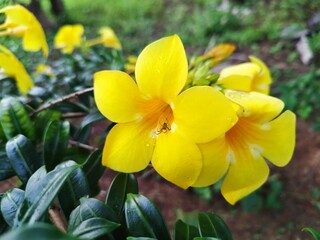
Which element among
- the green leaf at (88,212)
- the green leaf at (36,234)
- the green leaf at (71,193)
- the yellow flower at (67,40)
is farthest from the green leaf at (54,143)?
the yellow flower at (67,40)

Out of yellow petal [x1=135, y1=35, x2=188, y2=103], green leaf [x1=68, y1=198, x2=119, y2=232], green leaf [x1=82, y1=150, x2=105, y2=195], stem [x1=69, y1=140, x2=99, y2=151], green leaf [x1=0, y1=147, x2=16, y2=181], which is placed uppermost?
yellow petal [x1=135, y1=35, x2=188, y2=103]

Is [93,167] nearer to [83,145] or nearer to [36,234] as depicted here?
[83,145]

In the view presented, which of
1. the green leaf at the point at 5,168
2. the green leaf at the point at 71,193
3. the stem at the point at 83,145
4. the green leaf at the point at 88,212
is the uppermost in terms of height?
the green leaf at the point at 88,212

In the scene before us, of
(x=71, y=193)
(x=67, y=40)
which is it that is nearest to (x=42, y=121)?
(x=71, y=193)

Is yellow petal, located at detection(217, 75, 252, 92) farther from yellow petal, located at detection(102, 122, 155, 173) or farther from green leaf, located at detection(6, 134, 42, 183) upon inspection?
green leaf, located at detection(6, 134, 42, 183)

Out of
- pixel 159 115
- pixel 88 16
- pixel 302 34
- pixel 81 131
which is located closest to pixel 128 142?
pixel 159 115

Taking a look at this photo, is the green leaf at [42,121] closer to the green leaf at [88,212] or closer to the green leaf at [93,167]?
the green leaf at [93,167]

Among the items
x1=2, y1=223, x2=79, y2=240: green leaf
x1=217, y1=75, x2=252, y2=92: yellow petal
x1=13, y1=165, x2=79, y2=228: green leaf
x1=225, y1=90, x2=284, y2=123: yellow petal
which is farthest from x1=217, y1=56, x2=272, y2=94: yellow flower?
x1=2, y1=223, x2=79, y2=240: green leaf
